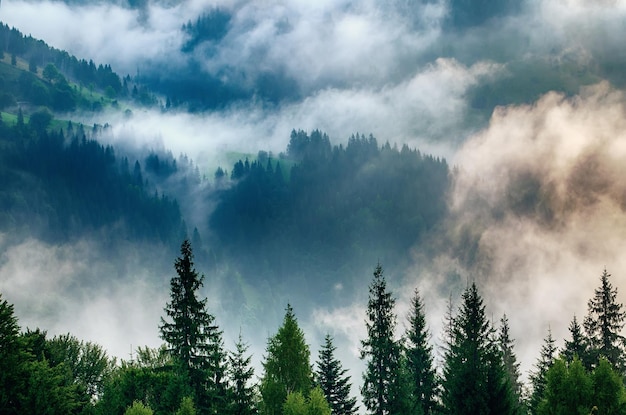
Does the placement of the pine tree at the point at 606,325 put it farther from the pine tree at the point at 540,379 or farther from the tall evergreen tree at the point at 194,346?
the tall evergreen tree at the point at 194,346

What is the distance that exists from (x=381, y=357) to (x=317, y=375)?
23.5ft

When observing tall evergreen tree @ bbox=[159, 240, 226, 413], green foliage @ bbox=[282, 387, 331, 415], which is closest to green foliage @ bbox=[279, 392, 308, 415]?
green foliage @ bbox=[282, 387, 331, 415]

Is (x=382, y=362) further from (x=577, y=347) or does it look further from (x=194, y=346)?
(x=577, y=347)

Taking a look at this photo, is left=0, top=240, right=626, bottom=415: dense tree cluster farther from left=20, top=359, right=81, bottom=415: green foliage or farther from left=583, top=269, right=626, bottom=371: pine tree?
left=583, top=269, right=626, bottom=371: pine tree

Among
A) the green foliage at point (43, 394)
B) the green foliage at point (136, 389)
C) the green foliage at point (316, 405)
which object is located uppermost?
the green foliage at point (136, 389)

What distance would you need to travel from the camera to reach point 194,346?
198 feet

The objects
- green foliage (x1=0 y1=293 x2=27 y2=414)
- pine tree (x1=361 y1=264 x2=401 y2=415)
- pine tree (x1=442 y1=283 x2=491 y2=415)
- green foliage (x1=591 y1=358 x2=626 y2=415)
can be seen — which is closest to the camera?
pine tree (x1=442 y1=283 x2=491 y2=415)

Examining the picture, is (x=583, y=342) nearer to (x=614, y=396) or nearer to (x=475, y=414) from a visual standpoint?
(x=614, y=396)

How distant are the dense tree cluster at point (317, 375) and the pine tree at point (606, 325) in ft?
0.64

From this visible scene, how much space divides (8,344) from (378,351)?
29043 millimetres

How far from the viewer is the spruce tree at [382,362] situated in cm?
6009

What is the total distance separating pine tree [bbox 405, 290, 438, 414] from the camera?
63375 millimetres

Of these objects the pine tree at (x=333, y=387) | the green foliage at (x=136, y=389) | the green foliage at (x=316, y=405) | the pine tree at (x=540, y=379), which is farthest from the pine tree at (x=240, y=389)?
the pine tree at (x=540, y=379)

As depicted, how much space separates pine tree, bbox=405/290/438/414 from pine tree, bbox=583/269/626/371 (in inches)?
710
